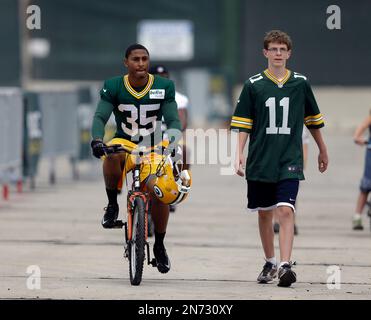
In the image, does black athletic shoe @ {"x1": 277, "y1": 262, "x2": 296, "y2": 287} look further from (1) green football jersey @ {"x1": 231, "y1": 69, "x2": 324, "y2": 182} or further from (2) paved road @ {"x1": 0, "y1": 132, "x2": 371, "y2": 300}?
(1) green football jersey @ {"x1": 231, "y1": 69, "x2": 324, "y2": 182}

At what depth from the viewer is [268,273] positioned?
11.5 meters

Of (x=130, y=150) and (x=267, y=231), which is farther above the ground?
(x=130, y=150)

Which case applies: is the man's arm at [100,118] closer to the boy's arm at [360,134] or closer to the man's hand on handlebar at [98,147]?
the man's hand on handlebar at [98,147]

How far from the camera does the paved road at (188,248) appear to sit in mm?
10922

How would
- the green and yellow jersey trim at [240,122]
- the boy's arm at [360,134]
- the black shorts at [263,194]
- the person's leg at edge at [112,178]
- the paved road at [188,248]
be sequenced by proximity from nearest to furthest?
the paved road at [188,248] → the green and yellow jersey trim at [240,122] → the black shorts at [263,194] → the person's leg at edge at [112,178] → the boy's arm at [360,134]

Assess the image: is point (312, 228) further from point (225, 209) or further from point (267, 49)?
point (267, 49)

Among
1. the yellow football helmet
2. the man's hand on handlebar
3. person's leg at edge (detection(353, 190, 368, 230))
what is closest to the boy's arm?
person's leg at edge (detection(353, 190, 368, 230))

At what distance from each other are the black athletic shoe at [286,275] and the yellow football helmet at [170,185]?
3.17 ft

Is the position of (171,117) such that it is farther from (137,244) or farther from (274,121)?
(137,244)

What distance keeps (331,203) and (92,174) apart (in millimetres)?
6351

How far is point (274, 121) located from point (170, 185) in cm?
100

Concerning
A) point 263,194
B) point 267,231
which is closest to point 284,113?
point 263,194

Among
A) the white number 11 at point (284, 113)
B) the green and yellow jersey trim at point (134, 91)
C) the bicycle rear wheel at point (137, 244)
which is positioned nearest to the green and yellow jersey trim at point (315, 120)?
the white number 11 at point (284, 113)

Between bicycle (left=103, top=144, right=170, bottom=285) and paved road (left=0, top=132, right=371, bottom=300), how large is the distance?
0.18 metres
